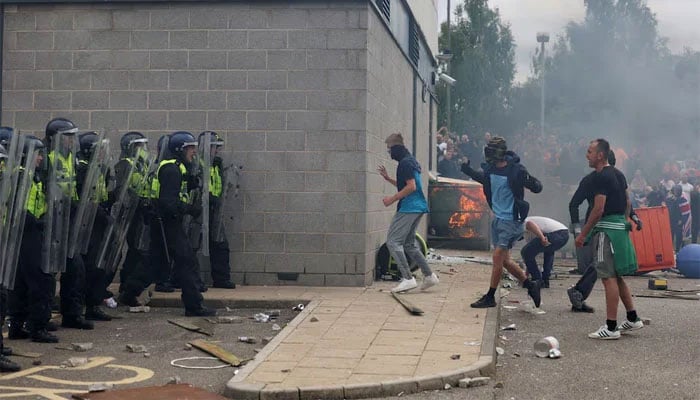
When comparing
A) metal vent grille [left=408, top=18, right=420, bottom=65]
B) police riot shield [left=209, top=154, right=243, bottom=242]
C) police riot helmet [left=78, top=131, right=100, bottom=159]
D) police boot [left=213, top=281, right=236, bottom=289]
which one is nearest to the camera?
police riot helmet [left=78, top=131, right=100, bottom=159]

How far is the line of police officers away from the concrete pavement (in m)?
0.79

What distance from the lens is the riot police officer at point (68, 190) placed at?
30.9 feet

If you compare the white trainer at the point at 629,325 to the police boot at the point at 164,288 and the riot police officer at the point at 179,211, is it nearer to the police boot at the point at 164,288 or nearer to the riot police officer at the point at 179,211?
the riot police officer at the point at 179,211

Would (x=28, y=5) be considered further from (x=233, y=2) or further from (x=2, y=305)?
(x=2, y=305)

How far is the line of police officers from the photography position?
874cm

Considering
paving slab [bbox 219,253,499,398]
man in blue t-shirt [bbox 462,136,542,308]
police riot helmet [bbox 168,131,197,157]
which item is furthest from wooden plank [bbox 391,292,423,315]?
police riot helmet [bbox 168,131,197,157]

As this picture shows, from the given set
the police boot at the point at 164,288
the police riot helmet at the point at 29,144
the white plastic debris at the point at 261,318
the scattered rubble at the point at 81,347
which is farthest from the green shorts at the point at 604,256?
the police riot helmet at the point at 29,144

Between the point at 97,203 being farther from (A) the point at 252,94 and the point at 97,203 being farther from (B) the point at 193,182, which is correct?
(A) the point at 252,94

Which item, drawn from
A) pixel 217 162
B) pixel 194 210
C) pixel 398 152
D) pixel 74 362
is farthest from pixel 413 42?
pixel 74 362

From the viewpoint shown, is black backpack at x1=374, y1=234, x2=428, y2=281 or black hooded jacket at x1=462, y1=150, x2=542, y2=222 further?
black backpack at x1=374, y1=234, x2=428, y2=281

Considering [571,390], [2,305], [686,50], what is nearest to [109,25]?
[2,305]

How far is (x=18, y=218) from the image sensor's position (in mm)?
8352

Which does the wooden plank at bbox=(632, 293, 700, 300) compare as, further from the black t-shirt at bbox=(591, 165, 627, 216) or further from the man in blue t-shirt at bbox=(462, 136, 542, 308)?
the black t-shirt at bbox=(591, 165, 627, 216)

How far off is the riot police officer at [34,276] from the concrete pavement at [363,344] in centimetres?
214
